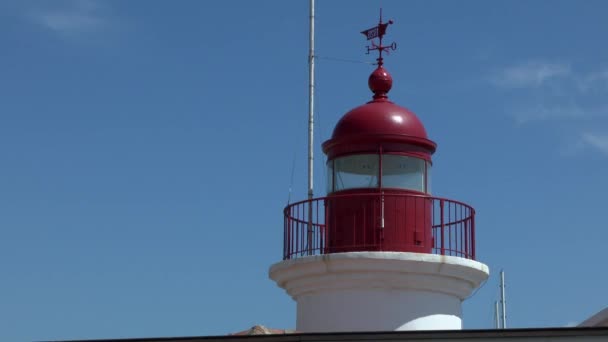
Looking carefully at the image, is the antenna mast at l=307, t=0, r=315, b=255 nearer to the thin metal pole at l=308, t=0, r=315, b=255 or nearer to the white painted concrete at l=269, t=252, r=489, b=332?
the thin metal pole at l=308, t=0, r=315, b=255

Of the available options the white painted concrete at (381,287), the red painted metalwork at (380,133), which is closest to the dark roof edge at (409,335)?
the white painted concrete at (381,287)

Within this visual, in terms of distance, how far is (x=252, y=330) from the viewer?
15.5 metres

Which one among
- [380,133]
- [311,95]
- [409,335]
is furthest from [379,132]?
[409,335]

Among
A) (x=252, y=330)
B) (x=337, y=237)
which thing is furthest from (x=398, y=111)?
(x=252, y=330)

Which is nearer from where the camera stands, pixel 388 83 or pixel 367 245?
pixel 367 245

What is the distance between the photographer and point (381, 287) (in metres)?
15.2

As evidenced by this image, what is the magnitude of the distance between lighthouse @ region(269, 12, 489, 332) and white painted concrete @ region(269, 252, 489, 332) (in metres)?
0.01

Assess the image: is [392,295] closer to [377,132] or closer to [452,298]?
[452,298]

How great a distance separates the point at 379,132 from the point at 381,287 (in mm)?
1871

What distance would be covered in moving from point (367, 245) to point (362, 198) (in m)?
0.58

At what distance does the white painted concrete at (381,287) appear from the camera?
15.1 meters

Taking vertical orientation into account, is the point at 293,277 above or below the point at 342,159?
below

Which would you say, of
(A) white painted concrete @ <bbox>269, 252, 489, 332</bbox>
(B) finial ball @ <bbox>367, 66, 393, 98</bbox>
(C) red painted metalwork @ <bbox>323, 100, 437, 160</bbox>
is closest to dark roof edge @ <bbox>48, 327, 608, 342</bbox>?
(A) white painted concrete @ <bbox>269, 252, 489, 332</bbox>

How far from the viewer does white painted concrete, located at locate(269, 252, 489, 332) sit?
1510 centimetres
